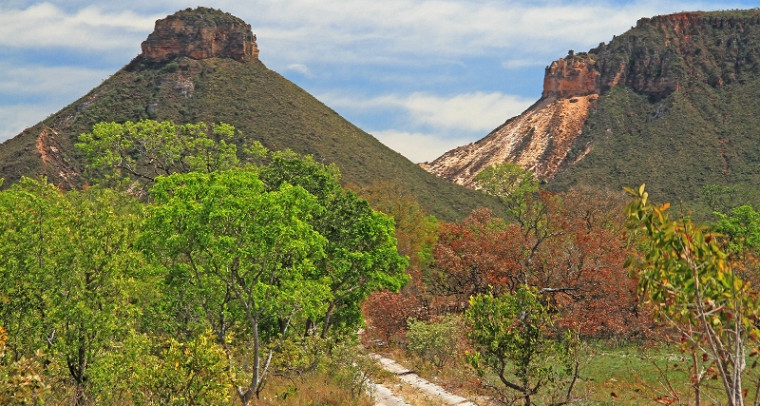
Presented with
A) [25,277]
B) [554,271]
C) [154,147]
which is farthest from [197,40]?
[25,277]

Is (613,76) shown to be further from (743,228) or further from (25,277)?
(25,277)

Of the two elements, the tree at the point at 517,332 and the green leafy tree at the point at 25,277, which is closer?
the tree at the point at 517,332

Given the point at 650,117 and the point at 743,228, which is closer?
the point at 743,228

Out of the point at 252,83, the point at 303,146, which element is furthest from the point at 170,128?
the point at 252,83

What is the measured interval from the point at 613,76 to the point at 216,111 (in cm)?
10227

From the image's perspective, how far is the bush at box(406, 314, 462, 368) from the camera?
28.5 metres

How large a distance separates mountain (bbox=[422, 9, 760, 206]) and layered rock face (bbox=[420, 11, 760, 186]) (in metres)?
0.24

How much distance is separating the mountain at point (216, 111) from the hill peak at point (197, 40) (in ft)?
0.58

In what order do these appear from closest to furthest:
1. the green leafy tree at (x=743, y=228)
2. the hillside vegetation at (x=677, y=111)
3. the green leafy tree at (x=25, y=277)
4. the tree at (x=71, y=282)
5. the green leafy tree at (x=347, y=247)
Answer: the tree at (x=71, y=282) → the green leafy tree at (x=25, y=277) → the green leafy tree at (x=347, y=247) → the green leafy tree at (x=743, y=228) → the hillside vegetation at (x=677, y=111)

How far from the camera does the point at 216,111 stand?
101188 millimetres

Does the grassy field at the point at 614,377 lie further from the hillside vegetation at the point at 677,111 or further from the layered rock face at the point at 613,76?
the layered rock face at the point at 613,76

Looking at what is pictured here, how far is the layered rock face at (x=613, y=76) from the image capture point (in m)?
149

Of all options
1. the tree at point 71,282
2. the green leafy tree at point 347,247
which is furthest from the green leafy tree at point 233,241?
the green leafy tree at point 347,247

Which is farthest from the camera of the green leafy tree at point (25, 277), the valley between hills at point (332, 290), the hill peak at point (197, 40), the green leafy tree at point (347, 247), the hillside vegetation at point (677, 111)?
the hill peak at point (197, 40)
